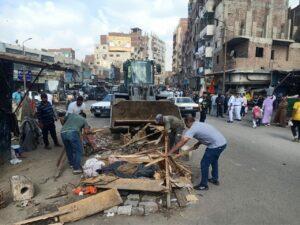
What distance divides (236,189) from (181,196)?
1.34m

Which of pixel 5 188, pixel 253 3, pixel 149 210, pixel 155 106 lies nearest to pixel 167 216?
pixel 149 210

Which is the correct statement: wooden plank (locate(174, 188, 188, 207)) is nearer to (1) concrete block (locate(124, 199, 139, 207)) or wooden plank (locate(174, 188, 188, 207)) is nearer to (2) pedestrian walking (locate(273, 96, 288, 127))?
(1) concrete block (locate(124, 199, 139, 207))

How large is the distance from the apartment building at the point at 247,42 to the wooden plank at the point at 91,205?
2884 cm

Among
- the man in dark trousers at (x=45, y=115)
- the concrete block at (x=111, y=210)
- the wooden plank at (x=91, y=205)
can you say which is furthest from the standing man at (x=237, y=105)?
the concrete block at (x=111, y=210)

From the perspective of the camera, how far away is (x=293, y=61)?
3822cm

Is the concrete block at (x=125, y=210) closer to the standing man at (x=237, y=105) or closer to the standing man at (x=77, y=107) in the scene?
the standing man at (x=77, y=107)

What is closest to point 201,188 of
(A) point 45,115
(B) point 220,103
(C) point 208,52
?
(A) point 45,115

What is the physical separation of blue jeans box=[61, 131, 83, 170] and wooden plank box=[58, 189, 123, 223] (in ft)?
6.95

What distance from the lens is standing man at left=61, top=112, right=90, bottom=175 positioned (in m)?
7.93

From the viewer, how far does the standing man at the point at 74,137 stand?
7.93 m

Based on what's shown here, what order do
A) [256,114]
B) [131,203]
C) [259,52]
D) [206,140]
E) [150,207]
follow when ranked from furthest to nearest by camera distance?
[259,52] → [256,114] → [206,140] → [131,203] → [150,207]

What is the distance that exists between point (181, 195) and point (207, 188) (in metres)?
0.78

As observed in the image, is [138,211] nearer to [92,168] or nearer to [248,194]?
[92,168]

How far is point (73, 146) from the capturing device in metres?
8.03
